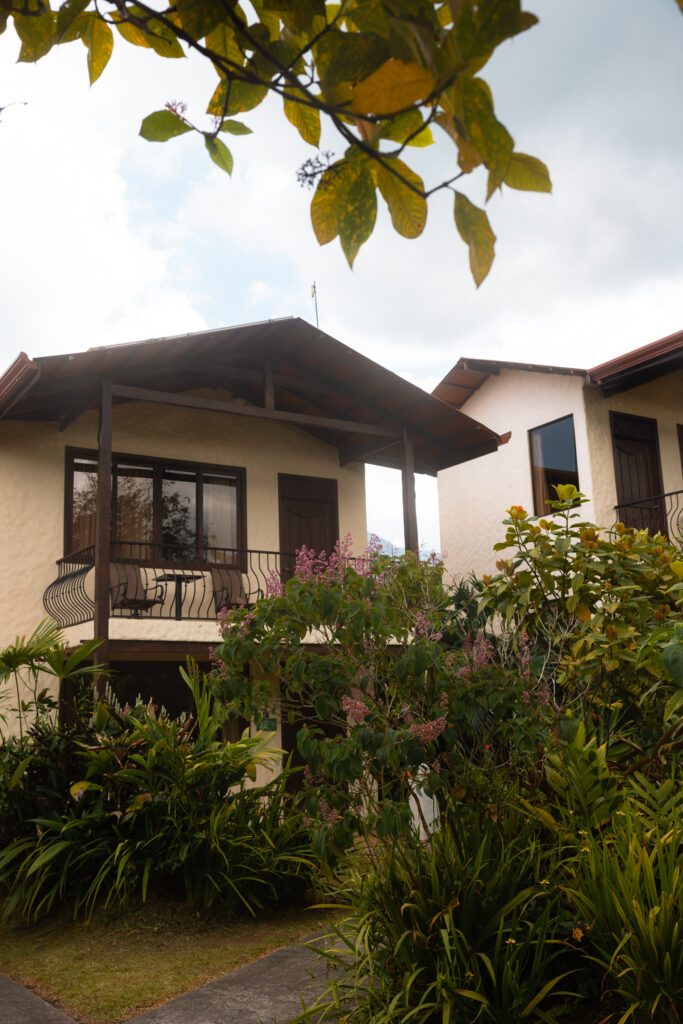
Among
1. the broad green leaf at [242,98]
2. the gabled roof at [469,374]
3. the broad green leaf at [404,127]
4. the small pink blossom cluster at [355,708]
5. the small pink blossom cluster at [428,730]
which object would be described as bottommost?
the small pink blossom cluster at [428,730]

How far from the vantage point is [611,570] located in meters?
6.22

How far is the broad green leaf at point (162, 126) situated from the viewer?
1585 millimetres

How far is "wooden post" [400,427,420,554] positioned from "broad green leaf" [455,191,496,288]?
35.1 feet

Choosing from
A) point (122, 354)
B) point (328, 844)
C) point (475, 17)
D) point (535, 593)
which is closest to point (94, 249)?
point (122, 354)

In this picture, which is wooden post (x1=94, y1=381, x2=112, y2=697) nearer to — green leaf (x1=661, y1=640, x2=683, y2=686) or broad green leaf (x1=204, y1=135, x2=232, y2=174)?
green leaf (x1=661, y1=640, x2=683, y2=686)

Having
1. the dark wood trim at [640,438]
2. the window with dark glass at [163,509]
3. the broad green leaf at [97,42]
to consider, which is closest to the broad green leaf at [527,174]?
the broad green leaf at [97,42]

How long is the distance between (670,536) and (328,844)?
970 centimetres

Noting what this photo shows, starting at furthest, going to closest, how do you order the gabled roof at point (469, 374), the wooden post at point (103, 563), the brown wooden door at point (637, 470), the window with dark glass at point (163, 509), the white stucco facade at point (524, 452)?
the gabled roof at point (469, 374), the brown wooden door at point (637, 470), the white stucco facade at point (524, 452), the window with dark glass at point (163, 509), the wooden post at point (103, 563)

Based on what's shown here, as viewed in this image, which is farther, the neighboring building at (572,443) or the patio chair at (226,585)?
the neighboring building at (572,443)

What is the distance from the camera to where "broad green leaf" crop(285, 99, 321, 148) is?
1.67 metres

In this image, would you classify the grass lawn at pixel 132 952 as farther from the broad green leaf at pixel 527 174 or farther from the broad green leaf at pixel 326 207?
the broad green leaf at pixel 527 174

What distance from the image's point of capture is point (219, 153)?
5.87 feet

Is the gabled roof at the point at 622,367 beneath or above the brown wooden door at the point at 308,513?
above

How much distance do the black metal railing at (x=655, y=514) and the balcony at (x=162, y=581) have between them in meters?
5.01
